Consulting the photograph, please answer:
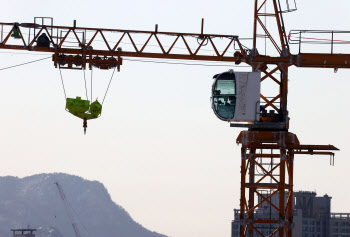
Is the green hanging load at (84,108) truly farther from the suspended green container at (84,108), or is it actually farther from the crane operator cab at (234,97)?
the crane operator cab at (234,97)

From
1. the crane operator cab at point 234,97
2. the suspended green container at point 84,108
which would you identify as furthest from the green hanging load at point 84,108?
the crane operator cab at point 234,97

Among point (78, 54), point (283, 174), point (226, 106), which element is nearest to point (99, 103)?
point (78, 54)

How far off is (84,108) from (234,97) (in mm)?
12876

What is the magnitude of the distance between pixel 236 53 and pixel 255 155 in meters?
9.11

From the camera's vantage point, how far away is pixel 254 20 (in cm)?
8875

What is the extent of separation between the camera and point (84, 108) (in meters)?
84.2

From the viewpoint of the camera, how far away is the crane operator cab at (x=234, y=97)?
81938 mm

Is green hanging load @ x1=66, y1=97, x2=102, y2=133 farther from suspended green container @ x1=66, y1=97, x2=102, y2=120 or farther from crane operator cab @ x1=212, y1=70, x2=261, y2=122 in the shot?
crane operator cab @ x1=212, y1=70, x2=261, y2=122

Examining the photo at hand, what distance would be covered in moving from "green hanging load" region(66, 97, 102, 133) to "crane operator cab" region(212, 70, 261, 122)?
1018 cm

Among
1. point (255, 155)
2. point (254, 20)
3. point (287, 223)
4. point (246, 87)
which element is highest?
point (254, 20)

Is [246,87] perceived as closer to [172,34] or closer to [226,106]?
[226,106]

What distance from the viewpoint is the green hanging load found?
83938 millimetres

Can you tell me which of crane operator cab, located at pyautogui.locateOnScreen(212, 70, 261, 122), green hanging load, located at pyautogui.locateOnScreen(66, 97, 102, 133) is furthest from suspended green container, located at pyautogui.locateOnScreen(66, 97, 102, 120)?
crane operator cab, located at pyautogui.locateOnScreen(212, 70, 261, 122)

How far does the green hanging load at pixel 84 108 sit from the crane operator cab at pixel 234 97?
401 inches
